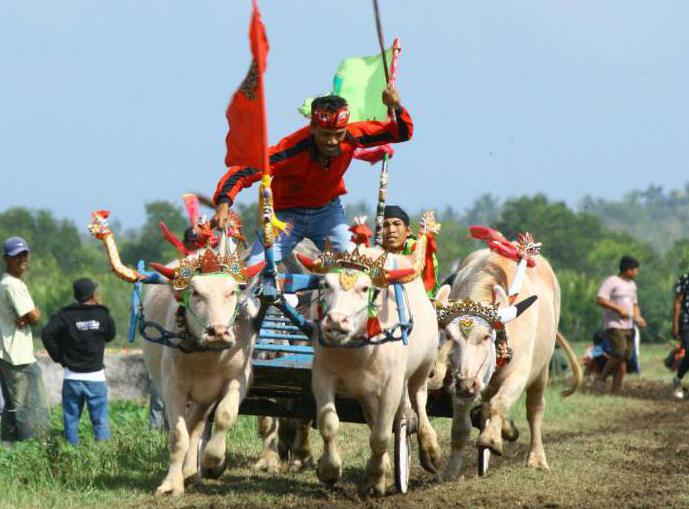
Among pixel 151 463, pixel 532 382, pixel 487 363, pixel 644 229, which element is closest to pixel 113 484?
pixel 151 463

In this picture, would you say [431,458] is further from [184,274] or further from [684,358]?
[684,358]

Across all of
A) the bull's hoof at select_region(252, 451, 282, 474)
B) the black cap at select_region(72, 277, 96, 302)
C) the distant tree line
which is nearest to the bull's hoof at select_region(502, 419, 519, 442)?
the bull's hoof at select_region(252, 451, 282, 474)

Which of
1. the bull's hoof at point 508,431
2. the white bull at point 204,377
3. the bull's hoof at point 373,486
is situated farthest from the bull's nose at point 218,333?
the bull's hoof at point 508,431

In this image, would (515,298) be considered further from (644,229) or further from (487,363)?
(644,229)

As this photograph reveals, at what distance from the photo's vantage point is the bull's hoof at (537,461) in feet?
33.8

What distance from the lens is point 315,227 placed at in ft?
31.8

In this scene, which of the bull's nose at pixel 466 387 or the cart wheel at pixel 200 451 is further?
the bull's nose at pixel 466 387

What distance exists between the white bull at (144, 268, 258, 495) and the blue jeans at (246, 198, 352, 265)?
3.41 feet

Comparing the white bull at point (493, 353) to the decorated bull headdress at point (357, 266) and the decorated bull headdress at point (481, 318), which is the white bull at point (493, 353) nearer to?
the decorated bull headdress at point (481, 318)

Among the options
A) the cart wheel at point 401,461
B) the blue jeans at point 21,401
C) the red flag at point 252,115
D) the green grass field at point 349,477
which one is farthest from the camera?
the blue jeans at point 21,401

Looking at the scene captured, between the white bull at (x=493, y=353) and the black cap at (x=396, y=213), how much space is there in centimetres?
65

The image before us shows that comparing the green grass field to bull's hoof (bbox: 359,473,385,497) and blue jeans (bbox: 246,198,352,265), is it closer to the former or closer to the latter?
bull's hoof (bbox: 359,473,385,497)

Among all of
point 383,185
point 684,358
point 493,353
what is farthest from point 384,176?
point 684,358

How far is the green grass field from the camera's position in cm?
846
